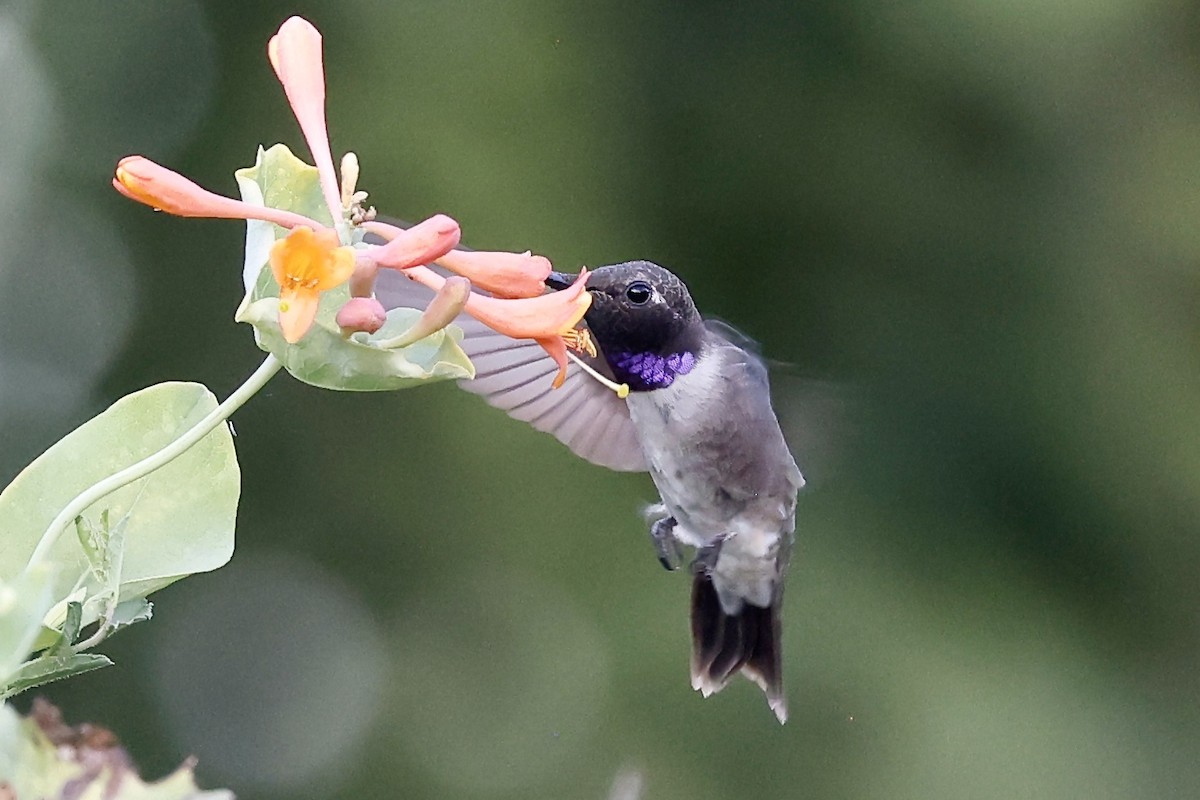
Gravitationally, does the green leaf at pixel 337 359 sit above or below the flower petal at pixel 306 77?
below

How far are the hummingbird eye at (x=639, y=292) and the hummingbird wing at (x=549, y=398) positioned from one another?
0.11 meters

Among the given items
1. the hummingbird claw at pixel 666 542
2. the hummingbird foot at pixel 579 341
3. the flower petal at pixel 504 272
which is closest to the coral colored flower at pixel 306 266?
the flower petal at pixel 504 272

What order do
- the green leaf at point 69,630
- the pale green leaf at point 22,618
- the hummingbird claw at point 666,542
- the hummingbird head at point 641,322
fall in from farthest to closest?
1. the hummingbird claw at point 666,542
2. the hummingbird head at point 641,322
3. the green leaf at point 69,630
4. the pale green leaf at point 22,618

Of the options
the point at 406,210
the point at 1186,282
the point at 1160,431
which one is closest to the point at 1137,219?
the point at 1186,282

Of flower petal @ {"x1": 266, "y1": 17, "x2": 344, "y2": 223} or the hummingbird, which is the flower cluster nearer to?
flower petal @ {"x1": 266, "y1": 17, "x2": 344, "y2": 223}

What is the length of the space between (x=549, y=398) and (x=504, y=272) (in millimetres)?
842

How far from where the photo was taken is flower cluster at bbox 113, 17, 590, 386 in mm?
691

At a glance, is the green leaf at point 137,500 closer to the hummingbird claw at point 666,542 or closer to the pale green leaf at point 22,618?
the pale green leaf at point 22,618

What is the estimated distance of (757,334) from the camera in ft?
7.59

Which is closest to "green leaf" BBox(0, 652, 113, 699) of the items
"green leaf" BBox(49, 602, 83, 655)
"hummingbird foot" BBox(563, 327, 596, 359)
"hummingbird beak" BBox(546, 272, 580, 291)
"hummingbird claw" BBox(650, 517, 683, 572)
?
"green leaf" BBox(49, 602, 83, 655)

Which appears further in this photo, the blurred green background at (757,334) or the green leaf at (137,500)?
the blurred green background at (757,334)

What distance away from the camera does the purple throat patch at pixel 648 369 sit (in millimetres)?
1571

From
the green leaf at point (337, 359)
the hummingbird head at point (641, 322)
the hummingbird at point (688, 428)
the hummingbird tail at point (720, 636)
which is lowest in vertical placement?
the hummingbird tail at point (720, 636)

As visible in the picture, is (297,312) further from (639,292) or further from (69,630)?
(639,292)
